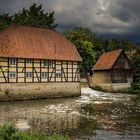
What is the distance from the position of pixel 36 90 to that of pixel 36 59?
142 inches

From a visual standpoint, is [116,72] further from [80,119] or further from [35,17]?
[80,119]

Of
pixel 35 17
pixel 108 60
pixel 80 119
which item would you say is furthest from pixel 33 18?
pixel 80 119

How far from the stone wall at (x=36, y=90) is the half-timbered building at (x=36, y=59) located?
119 mm

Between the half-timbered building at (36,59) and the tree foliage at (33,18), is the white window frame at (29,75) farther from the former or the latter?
the tree foliage at (33,18)

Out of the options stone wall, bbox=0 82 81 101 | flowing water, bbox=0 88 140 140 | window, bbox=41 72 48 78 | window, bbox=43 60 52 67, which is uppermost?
window, bbox=43 60 52 67

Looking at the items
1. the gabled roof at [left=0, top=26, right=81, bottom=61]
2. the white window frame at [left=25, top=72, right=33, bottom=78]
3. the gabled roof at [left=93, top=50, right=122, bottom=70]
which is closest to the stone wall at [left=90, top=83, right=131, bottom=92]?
the gabled roof at [left=93, top=50, right=122, bottom=70]

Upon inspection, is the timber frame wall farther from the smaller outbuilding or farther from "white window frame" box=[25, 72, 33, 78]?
the smaller outbuilding

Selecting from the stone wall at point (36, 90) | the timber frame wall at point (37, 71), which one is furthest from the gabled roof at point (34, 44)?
the stone wall at point (36, 90)

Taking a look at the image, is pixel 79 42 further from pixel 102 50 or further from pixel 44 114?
pixel 44 114

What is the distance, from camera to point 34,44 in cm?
4428

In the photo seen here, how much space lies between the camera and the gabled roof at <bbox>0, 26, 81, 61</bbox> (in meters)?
41.6

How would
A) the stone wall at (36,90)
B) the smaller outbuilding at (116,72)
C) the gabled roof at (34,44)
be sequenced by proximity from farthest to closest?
the smaller outbuilding at (116,72) < the gabled roof at (34,44) < the stone wall at (36,90)

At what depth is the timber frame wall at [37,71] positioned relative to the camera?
133ft

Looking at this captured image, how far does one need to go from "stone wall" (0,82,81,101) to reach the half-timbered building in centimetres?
12
